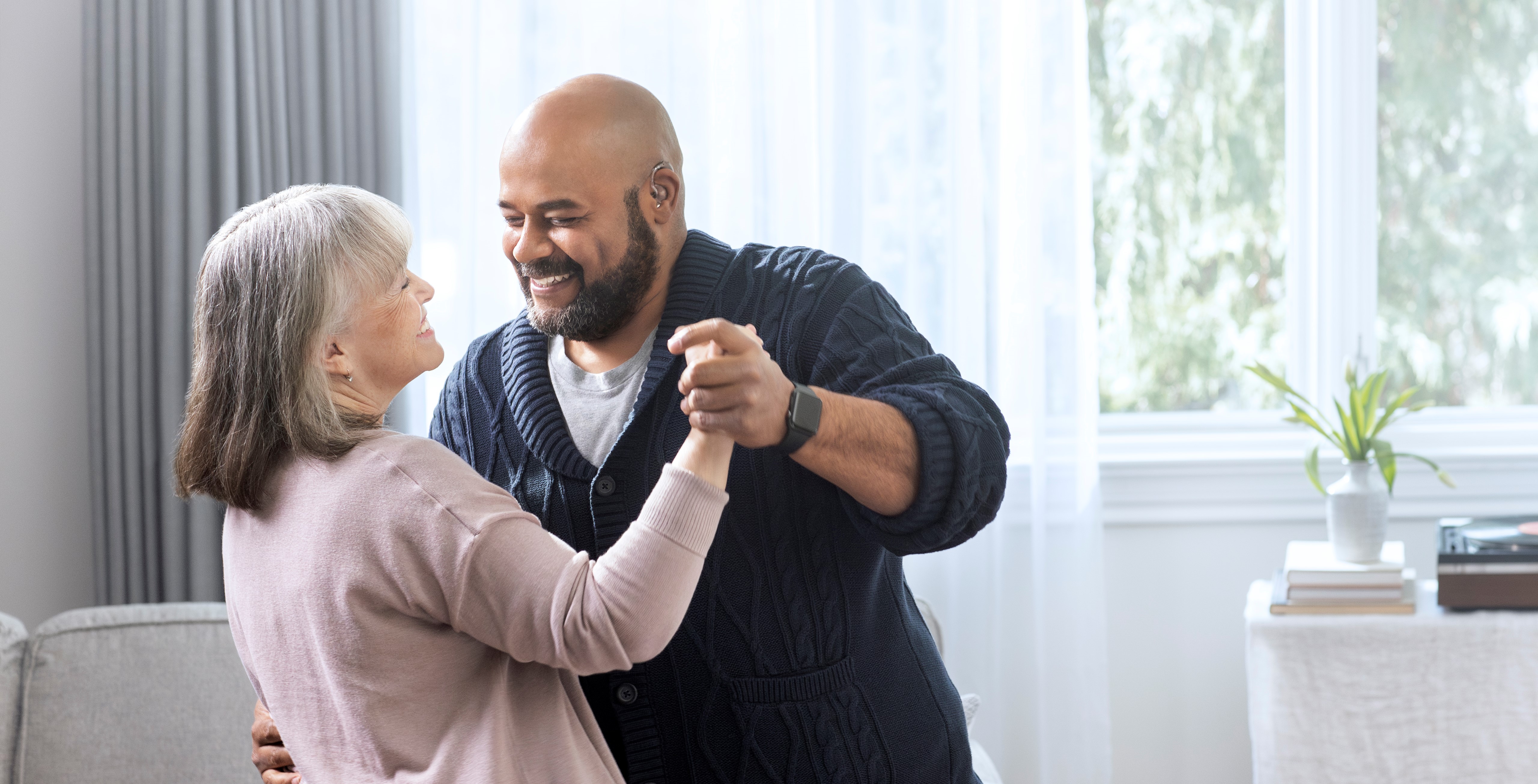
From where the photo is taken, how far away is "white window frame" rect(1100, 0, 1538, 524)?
2.58 metres

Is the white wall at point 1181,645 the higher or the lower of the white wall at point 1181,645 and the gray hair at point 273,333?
the lower

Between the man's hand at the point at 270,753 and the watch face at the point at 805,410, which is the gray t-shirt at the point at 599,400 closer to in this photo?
the watch face at the point at 805,410

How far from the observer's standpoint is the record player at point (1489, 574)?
2.09 m

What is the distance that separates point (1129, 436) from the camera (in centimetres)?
279

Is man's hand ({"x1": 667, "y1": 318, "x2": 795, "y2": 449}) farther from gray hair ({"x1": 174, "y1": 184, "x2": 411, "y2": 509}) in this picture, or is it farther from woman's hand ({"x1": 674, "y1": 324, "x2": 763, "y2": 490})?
gray hair ({"x1": 174, "y1": 184, "x2": 411, "y2": 509})

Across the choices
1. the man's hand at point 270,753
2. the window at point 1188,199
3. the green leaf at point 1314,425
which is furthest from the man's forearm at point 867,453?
the window at point 1188,199

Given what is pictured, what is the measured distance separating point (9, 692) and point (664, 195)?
4.59 ft

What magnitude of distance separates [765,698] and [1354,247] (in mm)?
2007

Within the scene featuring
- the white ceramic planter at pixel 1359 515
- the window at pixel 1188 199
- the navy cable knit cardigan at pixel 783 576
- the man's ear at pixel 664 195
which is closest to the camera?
the navy cable knit cardigan at pixel 783 576

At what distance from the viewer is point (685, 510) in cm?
100

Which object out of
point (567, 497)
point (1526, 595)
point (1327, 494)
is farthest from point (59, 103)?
point (1526, 595)

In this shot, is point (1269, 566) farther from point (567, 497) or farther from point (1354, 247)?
point (567, 497)

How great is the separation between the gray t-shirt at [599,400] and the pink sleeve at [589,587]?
0.35m

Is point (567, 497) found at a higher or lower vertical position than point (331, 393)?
lower
